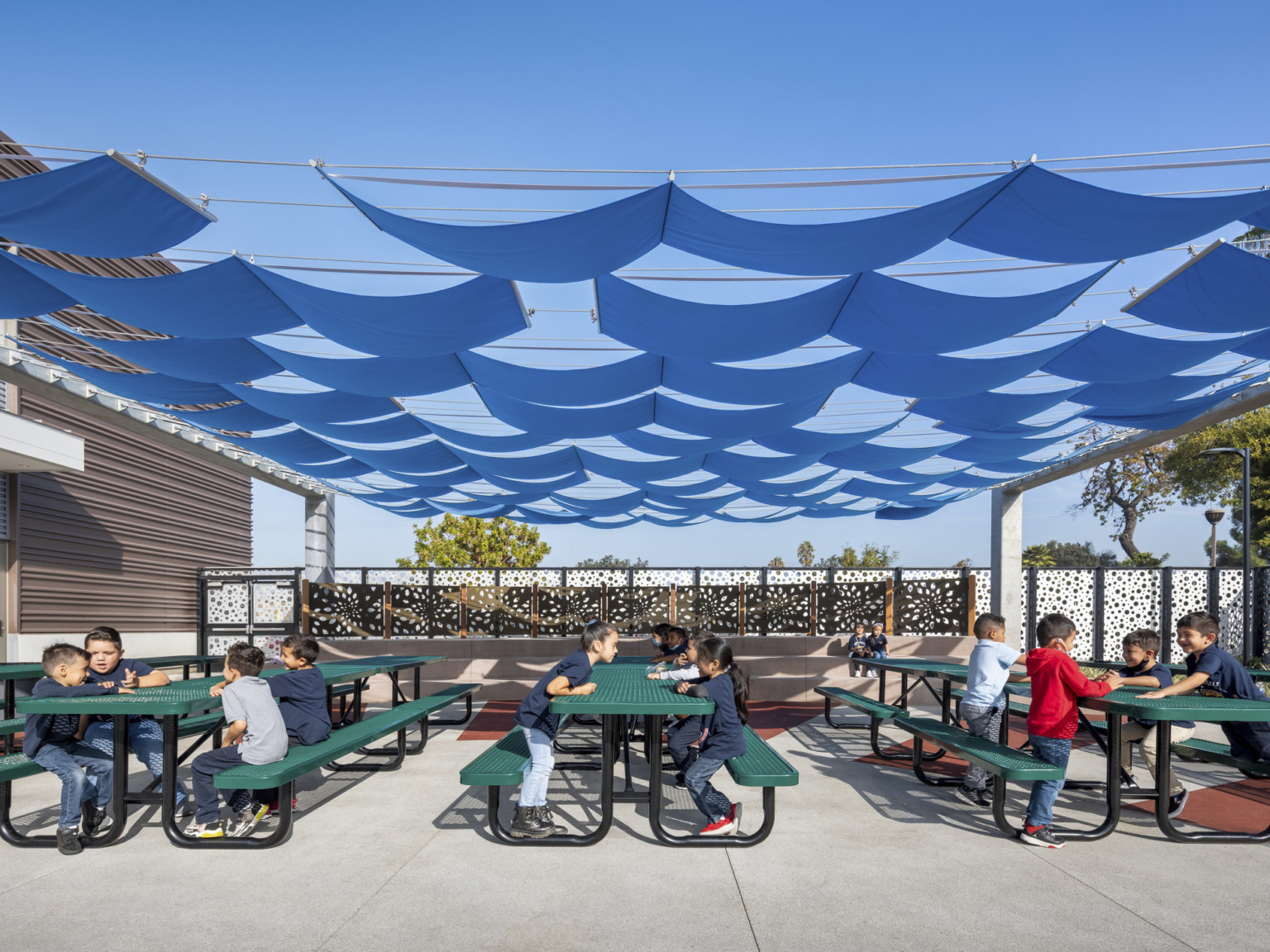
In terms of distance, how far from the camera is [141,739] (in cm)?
537

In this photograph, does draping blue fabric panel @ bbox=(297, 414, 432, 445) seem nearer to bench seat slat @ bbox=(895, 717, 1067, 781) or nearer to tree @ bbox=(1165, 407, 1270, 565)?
bench seat slat @ bbox=(895, 717, 1067, 781)

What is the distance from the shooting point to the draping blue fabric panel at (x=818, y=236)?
456cm

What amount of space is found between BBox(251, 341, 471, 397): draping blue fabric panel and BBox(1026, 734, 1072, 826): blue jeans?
496 centimetres

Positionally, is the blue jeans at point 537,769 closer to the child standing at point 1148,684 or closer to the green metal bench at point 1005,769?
the green metal bench at point 1005,769

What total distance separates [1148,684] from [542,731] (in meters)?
→ 4.12

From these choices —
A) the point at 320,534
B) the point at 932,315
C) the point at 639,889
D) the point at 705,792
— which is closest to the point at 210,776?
the point at 639,889

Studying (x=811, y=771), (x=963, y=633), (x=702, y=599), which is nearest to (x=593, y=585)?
(x=702, y=599)

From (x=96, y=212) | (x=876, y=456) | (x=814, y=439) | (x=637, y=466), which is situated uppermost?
(x=96, y=212)

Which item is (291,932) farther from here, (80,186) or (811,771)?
(811,771)

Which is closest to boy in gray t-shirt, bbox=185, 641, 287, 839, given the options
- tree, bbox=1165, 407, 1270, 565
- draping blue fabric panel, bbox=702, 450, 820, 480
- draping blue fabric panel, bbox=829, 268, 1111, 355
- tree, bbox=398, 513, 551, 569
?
draping blue fabric panel, bbox=829, 268, 1111, 355

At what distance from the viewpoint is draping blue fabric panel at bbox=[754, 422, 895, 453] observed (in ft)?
29.5

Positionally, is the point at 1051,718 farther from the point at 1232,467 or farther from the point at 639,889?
the point at 1232,467

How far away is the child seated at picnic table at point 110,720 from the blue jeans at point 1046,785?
203 inches

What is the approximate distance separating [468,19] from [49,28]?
9.38ft
